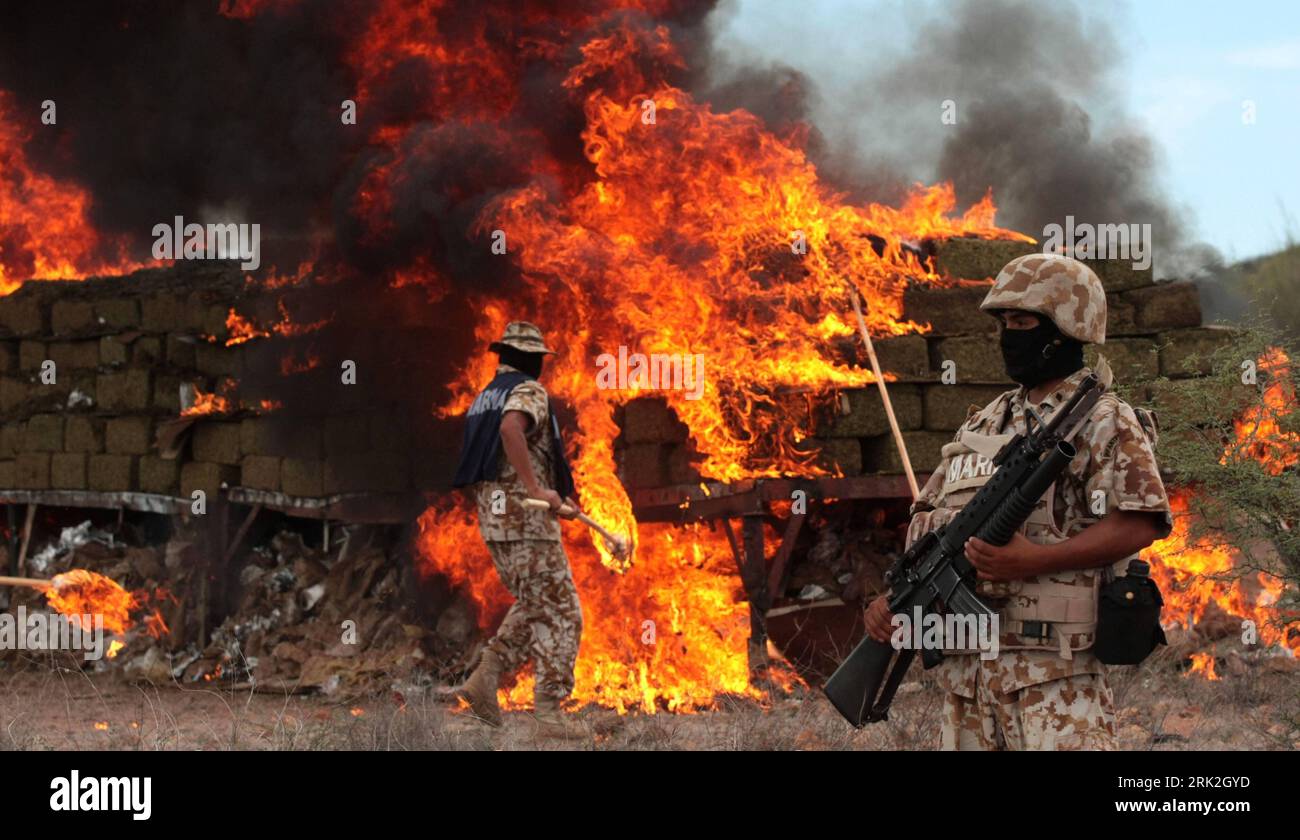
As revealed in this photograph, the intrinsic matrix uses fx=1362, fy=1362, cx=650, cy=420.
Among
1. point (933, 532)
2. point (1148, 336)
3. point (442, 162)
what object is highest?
point (442, 162)

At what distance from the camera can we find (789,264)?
9414 millimetres

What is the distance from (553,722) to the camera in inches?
298

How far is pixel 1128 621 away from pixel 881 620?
819 mm

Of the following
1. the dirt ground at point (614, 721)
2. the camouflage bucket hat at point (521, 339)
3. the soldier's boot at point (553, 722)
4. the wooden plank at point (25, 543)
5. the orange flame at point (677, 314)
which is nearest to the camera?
the dirt ground at point (614, 721)

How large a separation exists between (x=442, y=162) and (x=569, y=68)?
1.17m

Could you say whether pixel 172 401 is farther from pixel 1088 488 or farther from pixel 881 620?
pixel 1088 488

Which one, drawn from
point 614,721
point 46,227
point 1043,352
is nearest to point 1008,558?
point 1043,352

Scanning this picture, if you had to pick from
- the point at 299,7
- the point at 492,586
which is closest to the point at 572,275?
the point at 492,586

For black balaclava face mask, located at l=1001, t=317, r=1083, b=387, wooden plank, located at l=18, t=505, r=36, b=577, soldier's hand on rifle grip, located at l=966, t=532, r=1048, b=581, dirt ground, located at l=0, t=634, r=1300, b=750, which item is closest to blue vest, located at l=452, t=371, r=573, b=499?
dirt ground, located at l=0, t=634, r=1300, b=750

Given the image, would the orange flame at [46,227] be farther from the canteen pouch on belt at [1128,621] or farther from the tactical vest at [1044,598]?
the canteen pouch on belt at [1128,621]

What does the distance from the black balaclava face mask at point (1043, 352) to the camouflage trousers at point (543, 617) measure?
3943 millimetres

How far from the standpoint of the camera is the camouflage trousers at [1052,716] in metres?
3.91

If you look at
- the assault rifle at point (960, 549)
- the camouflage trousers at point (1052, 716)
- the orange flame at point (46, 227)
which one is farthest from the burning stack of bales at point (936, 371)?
the orange flame at point (46, 227)

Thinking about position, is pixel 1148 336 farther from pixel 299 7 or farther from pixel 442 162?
pixel 299 7
